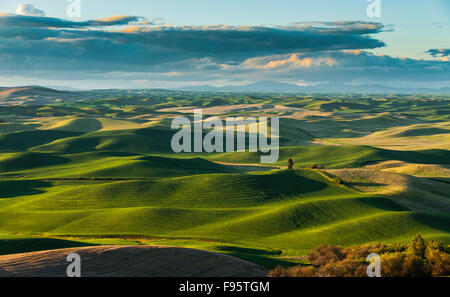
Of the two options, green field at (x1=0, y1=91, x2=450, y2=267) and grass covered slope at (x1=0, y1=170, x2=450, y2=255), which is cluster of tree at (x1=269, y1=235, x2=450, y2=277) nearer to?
green field at (x1=0, y1=91, x2=450, y2=267)

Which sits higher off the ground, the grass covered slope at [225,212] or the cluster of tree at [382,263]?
the cluster of tree at [382,263]

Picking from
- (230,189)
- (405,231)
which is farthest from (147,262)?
(230,189)

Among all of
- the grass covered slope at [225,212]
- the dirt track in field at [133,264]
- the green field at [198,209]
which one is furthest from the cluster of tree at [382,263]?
the grass covered slope at [225,212]

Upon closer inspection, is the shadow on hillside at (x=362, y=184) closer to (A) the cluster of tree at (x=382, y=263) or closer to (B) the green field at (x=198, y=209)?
(B) the green field at (x=198, y=209)

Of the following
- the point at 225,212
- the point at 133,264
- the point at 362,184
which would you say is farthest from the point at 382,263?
the point at 362,184

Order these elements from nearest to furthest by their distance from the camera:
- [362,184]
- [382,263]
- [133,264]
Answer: [133,264] < [382,263] < [362,184]

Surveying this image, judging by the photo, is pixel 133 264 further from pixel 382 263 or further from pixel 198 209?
pixel 198 209

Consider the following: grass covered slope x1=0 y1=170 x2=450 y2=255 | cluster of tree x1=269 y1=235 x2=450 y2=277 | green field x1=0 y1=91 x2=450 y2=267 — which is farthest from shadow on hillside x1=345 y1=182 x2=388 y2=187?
cluster of tree x1=269 y1=235 x2=450 y2=277
